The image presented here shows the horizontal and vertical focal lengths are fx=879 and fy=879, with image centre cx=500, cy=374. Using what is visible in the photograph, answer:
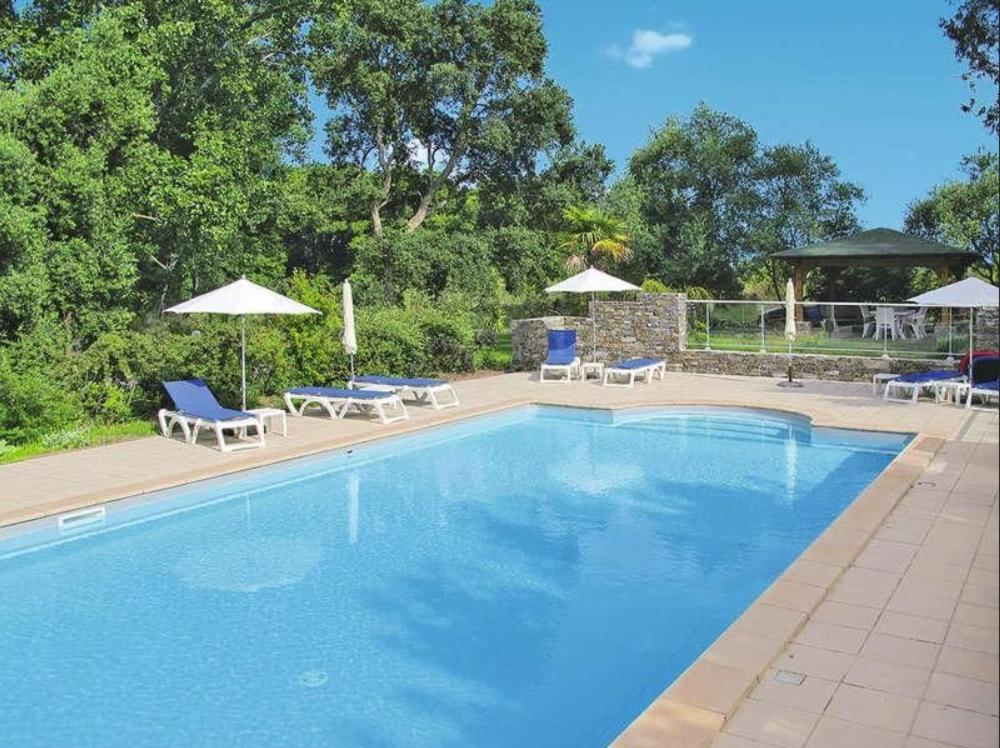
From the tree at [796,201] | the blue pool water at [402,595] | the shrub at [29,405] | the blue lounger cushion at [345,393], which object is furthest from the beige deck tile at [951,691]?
the tree at [796,201]

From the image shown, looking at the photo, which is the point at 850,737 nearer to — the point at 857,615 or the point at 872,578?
the point at 857,615

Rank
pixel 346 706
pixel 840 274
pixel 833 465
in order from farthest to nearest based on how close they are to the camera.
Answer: pixel 840 274 → pixel 833 465 → pixel 346 706

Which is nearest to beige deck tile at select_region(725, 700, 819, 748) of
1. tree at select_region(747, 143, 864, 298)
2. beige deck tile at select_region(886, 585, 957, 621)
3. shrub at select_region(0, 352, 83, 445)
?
beige deck tile at select_region(886, 585, 957, 621)

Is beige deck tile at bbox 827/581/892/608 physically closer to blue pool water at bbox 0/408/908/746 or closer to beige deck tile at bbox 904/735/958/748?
blue pool water at bbox 0/408/908/746

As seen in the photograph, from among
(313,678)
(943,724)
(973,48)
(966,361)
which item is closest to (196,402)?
(313,678)

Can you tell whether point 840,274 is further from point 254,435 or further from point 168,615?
point 168,615

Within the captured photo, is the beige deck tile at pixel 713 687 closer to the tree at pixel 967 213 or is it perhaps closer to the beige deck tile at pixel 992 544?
the beige deck tile at pixel 992 544

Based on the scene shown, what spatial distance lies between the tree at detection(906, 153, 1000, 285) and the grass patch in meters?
23.8

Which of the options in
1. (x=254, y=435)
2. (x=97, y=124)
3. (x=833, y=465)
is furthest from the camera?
(x=97, y=124)

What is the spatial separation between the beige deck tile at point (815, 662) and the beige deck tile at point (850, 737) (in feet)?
1.82

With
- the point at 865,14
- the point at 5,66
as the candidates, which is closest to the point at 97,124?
the point at 5,66

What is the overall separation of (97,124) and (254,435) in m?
6.02

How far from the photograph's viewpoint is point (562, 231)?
3116 centimetres

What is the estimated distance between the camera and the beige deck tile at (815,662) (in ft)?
15.2
